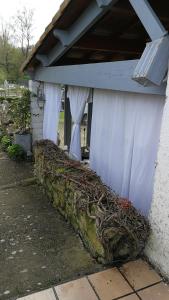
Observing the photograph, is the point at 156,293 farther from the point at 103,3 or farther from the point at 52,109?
the point at 52,109

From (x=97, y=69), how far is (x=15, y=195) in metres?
3.83

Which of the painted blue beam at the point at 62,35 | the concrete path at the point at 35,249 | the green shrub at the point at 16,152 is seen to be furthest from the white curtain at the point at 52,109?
the concrete path at the point at 35,249

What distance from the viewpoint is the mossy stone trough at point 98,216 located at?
3432 millimetres

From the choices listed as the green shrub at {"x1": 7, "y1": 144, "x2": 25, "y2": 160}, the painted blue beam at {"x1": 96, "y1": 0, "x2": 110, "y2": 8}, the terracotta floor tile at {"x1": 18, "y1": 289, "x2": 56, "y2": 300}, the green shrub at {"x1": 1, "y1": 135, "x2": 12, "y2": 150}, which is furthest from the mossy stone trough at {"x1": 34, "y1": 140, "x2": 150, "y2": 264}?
the green shrub at {"x1": 1, "y1": 135, "x2": 12, "y2": 150}

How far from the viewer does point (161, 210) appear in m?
3.32

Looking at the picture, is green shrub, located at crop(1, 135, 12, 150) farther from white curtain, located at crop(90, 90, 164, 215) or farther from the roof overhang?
white curtain, located at crop(90, 90, 164, 215)

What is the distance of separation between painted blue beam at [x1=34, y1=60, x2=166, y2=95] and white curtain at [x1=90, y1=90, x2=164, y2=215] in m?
0.25

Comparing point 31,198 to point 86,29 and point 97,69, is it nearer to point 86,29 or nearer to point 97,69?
point 97,69

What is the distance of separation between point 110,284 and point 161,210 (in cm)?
120

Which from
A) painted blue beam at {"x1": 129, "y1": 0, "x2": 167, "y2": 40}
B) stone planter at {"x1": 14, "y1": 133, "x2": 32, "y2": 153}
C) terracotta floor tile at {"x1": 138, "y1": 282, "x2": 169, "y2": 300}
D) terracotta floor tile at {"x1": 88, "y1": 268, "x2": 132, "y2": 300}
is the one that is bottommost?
terracotta floor tile at {"x1": 88, "y1": 268, "x2": 132, "y2": 300}

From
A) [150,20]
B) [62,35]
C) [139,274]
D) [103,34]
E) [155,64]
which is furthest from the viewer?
[103,34]

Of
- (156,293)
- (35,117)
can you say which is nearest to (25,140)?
(35,117)

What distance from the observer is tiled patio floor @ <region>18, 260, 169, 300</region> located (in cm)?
313

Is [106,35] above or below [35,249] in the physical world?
above
